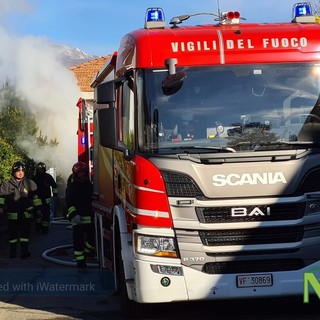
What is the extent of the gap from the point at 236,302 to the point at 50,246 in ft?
23.5

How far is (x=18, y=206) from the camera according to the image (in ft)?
40.3

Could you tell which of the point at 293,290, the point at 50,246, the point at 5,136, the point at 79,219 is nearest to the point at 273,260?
the point at 293,290

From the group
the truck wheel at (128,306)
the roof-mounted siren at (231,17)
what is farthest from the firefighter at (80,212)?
the roof-mounted siren at (231,17)

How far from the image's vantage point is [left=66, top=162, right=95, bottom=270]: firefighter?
1072cm

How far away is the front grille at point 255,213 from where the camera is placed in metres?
6.20

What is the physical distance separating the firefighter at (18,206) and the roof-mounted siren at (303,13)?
6595 mm

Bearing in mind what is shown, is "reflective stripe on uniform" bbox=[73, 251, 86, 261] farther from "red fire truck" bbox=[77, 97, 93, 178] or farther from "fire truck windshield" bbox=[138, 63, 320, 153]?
"fire truck windshield" bbox=[138, 63, 320, 153]

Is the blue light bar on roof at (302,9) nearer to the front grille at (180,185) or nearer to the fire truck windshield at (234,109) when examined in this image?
the fire truck windshield at (234,109)

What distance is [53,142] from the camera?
2464cm

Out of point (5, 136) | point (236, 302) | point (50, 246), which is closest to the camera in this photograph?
point (236, 302)

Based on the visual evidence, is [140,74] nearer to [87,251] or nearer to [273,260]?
[273,260]

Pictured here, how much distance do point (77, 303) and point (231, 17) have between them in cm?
365

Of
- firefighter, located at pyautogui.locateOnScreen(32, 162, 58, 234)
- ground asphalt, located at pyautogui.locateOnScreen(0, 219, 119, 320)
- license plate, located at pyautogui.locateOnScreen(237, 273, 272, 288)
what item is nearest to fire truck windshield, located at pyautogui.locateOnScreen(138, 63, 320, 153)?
license plate, located at pyautogui.locateOnScreen(237, 273, 272, 288)

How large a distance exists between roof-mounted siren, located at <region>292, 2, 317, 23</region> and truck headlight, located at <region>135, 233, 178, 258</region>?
8.79ft
